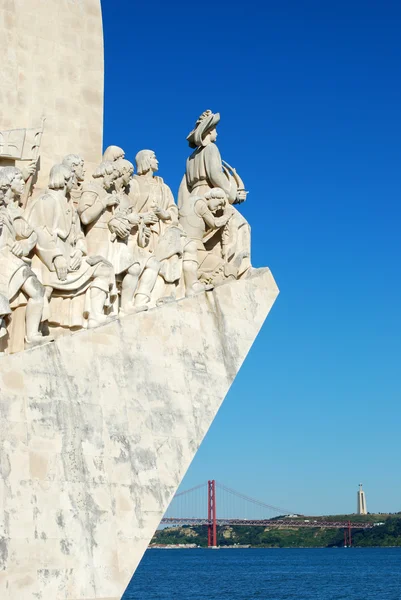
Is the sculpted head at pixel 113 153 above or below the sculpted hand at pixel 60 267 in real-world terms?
above

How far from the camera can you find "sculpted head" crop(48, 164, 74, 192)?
9.27m

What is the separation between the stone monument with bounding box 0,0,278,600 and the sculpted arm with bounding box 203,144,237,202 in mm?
24

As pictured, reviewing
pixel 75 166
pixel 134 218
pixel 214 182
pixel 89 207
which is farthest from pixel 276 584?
pixel 75 166

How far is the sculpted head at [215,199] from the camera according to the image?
10.8 meters

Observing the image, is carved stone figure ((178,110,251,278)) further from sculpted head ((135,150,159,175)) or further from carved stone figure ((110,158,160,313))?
carved stone figure ((110,158,160,313))

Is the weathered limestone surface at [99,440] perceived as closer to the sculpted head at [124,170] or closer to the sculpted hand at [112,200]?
the sculpted hand at [112,200]

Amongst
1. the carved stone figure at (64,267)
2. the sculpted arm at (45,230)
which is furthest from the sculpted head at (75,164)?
the sculpted arm at (45,230)

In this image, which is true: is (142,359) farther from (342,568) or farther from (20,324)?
(342,568)

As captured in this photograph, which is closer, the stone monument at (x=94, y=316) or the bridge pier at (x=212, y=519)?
the stone monument at (x=94, y=316)

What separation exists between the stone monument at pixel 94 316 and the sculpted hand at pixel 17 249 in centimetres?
1

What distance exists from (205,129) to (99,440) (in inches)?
159

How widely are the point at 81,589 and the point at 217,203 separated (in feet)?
14.3

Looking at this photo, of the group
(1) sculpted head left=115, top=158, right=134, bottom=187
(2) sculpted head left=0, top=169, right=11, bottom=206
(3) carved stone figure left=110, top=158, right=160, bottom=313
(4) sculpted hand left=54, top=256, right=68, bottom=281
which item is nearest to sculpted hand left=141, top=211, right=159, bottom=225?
(3) carved stone figure left=110, top=158, right=160, bottom=313

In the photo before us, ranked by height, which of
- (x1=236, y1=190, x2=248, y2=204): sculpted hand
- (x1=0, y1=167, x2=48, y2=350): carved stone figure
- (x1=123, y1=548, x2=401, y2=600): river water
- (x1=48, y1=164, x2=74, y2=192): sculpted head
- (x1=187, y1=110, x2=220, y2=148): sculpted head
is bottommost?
(x1=123, y1=548, x2=401, y2=600): river water
